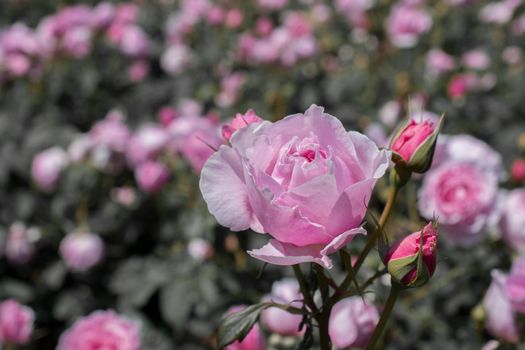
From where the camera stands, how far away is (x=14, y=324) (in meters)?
1.35

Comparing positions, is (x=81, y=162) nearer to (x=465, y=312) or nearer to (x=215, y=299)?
(x=215, y=299)

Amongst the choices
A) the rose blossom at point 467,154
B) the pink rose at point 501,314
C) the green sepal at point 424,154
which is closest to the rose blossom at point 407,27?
the rose blossom at point 467,154

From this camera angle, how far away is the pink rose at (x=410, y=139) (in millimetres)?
749

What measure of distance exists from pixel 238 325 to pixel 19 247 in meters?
1.37

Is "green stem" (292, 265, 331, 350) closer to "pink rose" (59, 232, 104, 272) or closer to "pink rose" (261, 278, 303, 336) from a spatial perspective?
"pink rose" (261, 278, 303, 336)

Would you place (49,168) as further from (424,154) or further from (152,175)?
(424,154)

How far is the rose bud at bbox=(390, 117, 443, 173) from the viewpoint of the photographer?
2.44ft

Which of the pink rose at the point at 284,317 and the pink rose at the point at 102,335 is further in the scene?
the pink rose at the point at 102,335

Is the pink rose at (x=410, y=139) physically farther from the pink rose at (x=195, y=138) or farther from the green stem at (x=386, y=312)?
the pink rose at (x=195, y=138)

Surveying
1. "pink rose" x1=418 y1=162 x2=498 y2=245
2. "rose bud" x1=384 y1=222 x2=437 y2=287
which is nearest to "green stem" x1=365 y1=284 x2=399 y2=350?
"rose bud" x1=384 y1=222 x2=437 y2=287

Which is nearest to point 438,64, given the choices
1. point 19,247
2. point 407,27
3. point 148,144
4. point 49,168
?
point 407,27

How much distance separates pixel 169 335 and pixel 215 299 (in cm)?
23

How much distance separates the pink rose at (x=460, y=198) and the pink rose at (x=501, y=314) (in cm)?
25

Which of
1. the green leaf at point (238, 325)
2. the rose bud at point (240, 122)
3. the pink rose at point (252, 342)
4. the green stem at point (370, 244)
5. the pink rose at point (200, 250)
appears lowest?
the pink rose at point (200, 250)
